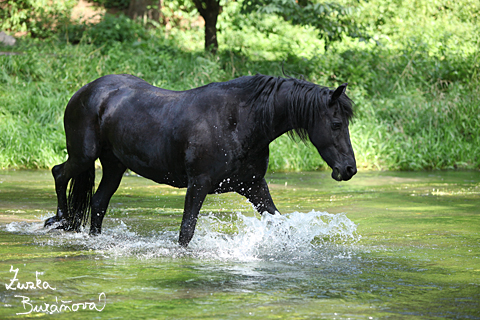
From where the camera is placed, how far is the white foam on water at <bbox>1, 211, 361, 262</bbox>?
496 centimetres

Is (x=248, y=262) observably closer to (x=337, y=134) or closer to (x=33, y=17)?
(x=337, y=134)

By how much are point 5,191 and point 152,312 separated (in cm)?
578

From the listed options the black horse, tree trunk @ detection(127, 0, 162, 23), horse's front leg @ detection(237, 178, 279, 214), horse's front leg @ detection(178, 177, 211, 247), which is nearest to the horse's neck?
the black horse

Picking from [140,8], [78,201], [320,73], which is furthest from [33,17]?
[78,201]

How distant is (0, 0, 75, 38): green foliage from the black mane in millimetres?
15984

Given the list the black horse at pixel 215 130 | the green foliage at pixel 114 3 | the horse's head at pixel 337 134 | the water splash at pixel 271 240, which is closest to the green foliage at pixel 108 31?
the green foliage at pixel 114 3

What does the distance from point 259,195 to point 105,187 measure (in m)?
1.70

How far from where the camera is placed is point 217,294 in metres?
3.66

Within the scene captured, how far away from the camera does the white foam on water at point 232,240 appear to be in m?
4.96

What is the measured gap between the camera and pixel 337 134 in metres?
4.86

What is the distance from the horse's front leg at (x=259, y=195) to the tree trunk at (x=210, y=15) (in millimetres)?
12198

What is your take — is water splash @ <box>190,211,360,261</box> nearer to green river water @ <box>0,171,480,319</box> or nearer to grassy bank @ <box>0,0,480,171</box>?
green river water @ <box>0,171,480,319</box>

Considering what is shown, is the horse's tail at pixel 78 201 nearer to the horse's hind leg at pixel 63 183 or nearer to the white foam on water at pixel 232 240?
the horse's hind leg at pixel 63 183

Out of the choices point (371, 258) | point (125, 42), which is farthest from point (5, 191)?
point (125, 42)
